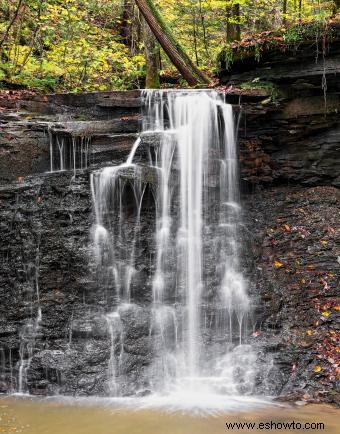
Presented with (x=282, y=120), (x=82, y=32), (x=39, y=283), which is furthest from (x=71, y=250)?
(x=82, y=32)

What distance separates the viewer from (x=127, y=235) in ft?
25.7

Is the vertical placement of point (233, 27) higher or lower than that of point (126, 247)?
higher

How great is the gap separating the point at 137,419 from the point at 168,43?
8.90 m

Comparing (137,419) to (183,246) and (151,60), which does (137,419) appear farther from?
(151,60)

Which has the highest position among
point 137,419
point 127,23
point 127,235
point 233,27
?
point 127,23

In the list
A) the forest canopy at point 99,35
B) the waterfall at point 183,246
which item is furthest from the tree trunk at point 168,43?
the waterfall at point 183,246

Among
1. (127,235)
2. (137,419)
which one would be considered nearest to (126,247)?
(127,235)

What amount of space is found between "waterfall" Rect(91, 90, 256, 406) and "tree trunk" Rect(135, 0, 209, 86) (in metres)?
2.41

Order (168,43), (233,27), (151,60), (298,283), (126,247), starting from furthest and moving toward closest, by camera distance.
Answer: (233,27)
(151,60)
(168,43)
(126,247)
(298,283)

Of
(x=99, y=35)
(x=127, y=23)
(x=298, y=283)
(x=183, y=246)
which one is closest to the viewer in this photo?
(x=298, y=283)

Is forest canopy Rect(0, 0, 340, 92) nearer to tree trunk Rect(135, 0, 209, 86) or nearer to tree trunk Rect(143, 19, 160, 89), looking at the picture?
tree trunk Rect(143, 19, 160, 89)

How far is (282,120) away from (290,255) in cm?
286

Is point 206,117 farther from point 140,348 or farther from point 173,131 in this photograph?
point 140,348

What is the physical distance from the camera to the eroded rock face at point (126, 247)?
6449 millimetres
